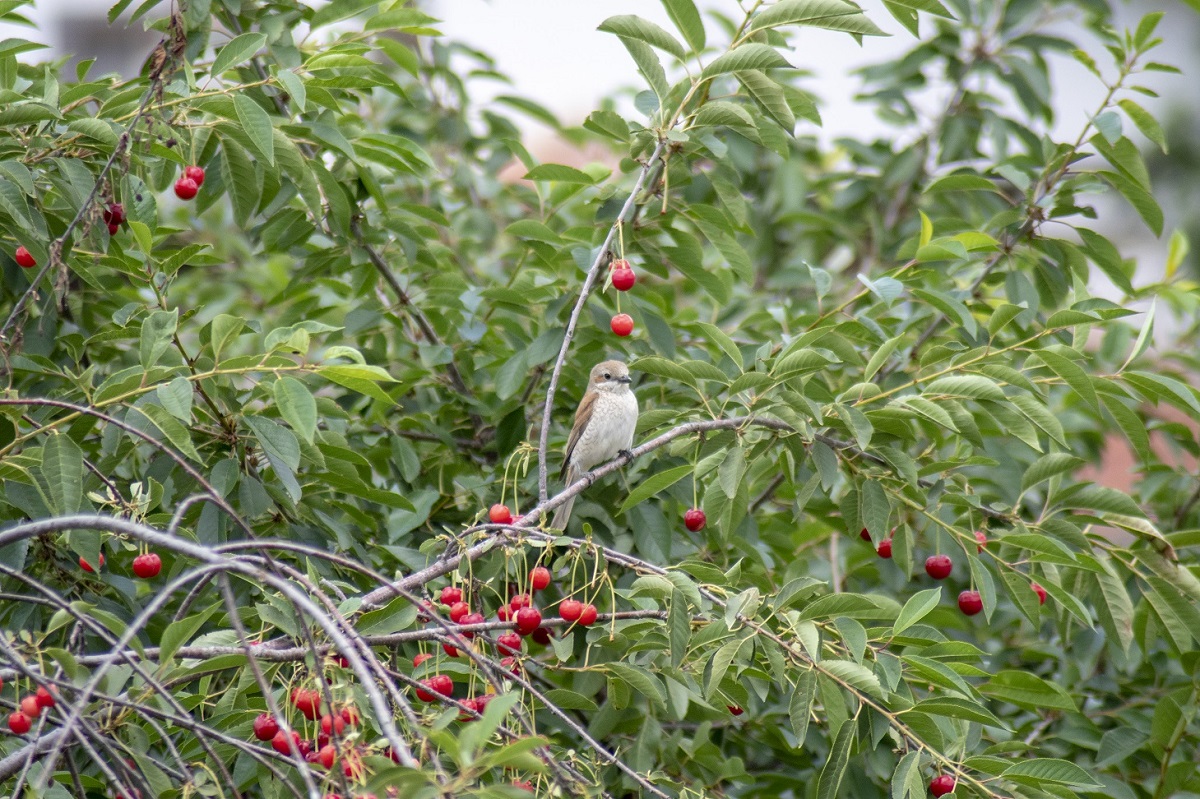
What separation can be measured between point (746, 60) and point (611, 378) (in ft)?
6.58

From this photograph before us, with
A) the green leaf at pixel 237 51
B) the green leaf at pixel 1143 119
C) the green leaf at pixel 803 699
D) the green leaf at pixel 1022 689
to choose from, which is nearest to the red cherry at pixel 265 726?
the green leaf at pixel 803 699

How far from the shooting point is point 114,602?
3602mm

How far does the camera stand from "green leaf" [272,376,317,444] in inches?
117

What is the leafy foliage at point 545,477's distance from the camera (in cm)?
281

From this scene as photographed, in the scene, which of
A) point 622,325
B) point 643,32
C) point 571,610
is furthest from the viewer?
point 622,325

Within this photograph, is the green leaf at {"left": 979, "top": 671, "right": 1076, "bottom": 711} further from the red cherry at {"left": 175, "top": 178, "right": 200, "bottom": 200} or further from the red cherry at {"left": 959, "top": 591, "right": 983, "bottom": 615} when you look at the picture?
the red cherry at {"left": 175, "top": 178, "right": 200, "bottom": 200}

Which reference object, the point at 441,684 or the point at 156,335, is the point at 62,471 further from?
the point at 441,684

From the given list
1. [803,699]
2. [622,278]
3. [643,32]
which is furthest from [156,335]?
[803,699]

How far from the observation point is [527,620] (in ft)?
9.94

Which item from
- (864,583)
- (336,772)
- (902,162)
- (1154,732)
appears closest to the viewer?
(336,772)

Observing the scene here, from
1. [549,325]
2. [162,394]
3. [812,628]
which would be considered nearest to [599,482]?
[549,325]

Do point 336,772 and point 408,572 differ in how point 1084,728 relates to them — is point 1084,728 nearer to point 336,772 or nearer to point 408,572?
point 408,572

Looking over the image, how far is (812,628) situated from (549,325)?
2.08 m

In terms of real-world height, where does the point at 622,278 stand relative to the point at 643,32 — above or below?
below
